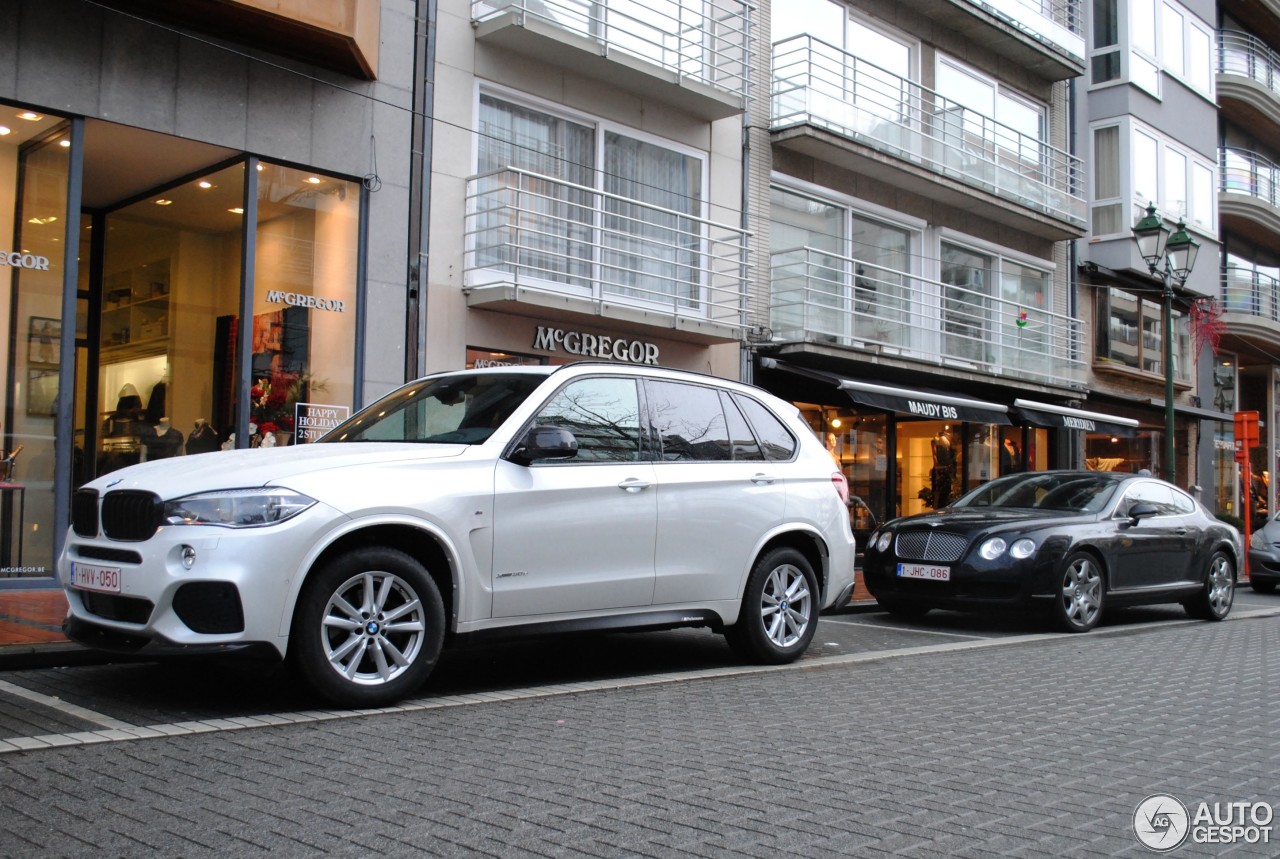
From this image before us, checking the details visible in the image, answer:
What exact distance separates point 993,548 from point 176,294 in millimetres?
9046

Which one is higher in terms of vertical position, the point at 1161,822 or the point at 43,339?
the point at 43,339

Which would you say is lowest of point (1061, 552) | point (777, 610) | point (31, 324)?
point (777, 610)

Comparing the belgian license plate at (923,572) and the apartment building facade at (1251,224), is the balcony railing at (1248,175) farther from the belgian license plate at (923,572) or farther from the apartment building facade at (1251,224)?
the belgian license plate at (923,572)

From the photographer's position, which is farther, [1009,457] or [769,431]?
[1009,457]

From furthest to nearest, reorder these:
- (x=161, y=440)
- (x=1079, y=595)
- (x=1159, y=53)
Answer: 1. (x=1159, y=53)
2. (x=161, y=440)
3. (x=1079, y=595)

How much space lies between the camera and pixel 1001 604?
1012 centimetres

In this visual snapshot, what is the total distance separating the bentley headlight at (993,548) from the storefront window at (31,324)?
8.32m

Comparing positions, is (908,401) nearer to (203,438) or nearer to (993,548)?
(993,548)

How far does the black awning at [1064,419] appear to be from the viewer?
20.7m

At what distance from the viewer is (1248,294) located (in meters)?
30.2

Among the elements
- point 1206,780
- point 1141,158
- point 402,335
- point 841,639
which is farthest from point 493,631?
point 1141,158

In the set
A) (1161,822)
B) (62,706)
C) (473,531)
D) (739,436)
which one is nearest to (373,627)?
(473,531)

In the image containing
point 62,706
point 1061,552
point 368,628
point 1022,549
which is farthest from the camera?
point 1061,552

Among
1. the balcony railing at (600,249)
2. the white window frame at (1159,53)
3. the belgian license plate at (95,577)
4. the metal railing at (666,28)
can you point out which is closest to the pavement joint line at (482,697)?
the belgian license plate at (95,577)
